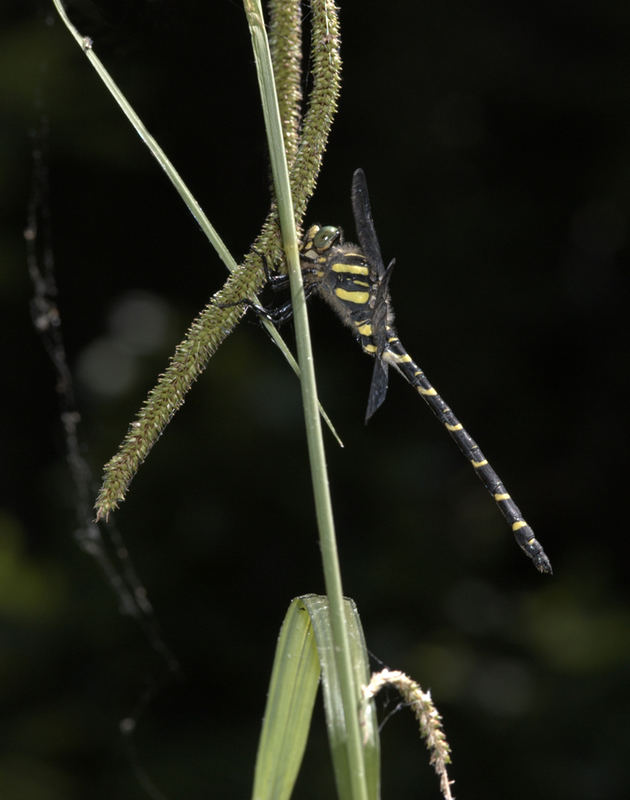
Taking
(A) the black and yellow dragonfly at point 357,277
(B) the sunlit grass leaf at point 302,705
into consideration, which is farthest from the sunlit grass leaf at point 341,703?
(A) the black and yellow dragonfly at point 357,277

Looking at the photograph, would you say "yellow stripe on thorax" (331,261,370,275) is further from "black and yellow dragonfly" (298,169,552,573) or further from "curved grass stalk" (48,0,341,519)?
"curved grass stalk" (48,0,341,519)

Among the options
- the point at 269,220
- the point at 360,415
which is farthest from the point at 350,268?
the point at 360,415

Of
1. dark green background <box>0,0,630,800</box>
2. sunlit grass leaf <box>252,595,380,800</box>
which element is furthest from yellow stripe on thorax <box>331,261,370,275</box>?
dark green background <box>0,0,630,800</box>

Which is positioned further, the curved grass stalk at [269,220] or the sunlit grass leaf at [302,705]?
the curved grass stalk at [269,220]

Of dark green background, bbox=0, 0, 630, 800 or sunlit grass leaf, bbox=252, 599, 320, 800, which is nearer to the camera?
sunlit grass leaf, bbox=252, 599, 320, 800

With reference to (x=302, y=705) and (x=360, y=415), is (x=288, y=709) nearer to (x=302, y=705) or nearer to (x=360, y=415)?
(x=302, y=705)

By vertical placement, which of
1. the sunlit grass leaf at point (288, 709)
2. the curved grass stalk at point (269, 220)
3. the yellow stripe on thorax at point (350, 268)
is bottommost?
the sunlit grass leaf at point (288, 709)

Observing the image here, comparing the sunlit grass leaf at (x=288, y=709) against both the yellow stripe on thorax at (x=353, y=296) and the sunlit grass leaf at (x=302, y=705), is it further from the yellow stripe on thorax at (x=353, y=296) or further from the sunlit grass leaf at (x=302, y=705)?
the yellow stripe on thorax at (x=353, y=296)

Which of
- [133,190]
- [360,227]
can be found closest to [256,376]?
[133,190]
